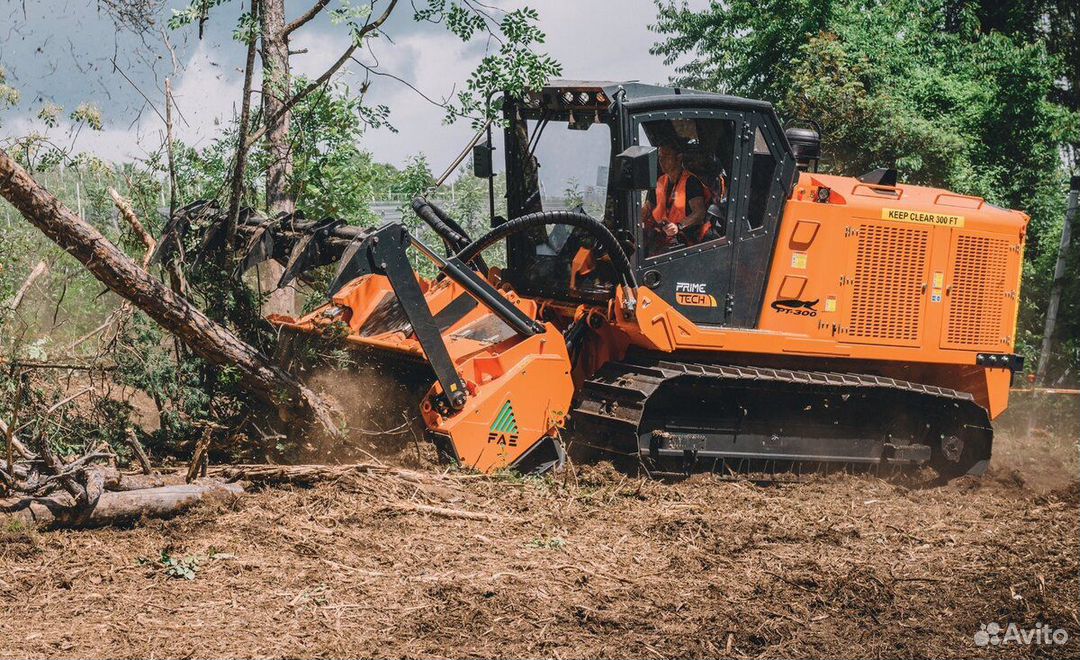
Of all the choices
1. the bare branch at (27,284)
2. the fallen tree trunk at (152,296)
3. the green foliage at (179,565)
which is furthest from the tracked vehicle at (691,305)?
the green foliage at (179,565)

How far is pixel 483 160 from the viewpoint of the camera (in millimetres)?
8406

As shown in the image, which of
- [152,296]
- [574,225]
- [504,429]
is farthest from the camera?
[574,225]

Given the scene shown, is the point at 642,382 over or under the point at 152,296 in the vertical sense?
under

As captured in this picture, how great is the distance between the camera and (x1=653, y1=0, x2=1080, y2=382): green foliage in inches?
561

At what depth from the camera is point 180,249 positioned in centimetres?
736

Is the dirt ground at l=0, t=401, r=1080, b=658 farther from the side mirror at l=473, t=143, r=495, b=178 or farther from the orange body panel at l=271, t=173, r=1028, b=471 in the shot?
the side mirror at l=473, t=143, r=495, b=178

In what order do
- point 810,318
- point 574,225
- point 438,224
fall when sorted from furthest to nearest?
1. point 438,224
2. point 810,318
3. point 574,225

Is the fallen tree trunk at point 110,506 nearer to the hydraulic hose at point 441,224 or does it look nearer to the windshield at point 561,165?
the hydraulic hose at point 441,224

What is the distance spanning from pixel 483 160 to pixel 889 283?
3.40 meters

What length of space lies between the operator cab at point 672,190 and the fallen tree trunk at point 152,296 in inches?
89.7

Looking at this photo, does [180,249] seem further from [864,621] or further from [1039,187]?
[1039,187]

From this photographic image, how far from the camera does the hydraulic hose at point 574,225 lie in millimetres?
6996

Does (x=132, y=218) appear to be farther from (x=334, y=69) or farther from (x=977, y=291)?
(x=977, y=291)

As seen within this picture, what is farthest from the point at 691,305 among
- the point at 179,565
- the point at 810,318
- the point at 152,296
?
the point at 179,565
